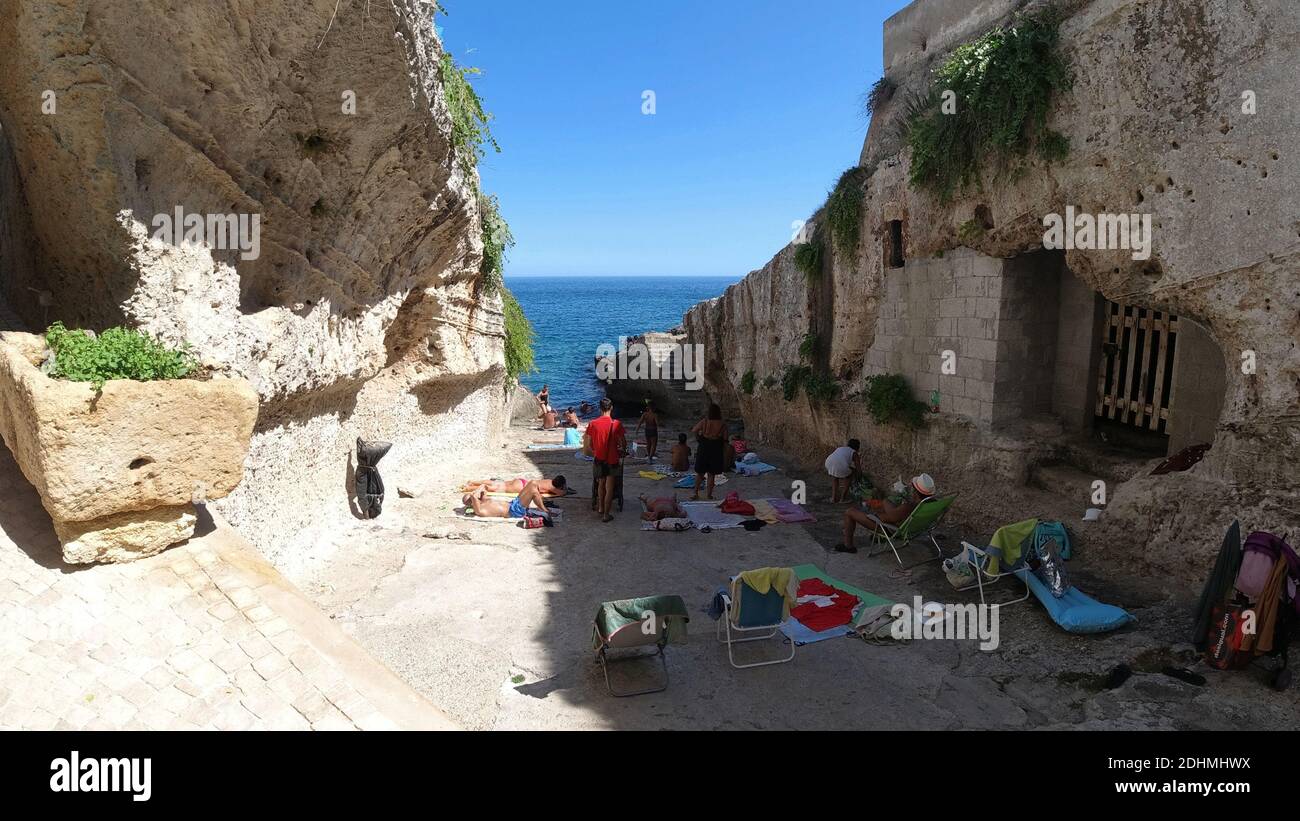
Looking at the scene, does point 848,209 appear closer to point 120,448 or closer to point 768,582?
point 768,582

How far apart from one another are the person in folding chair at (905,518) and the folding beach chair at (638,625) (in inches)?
143

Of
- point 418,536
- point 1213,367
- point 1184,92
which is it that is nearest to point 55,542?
point 418,536

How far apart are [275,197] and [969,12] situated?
34.6 feet

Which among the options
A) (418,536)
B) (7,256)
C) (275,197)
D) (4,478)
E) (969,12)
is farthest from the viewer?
(969,12)

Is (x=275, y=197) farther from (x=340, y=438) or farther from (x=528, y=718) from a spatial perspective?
(x=528, y=718)

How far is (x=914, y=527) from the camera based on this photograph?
8320 mm

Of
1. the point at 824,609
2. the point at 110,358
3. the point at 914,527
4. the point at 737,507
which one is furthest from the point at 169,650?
the point at 737,507

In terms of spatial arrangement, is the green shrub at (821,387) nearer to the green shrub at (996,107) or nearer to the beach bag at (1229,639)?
the green shrub at (996,107)

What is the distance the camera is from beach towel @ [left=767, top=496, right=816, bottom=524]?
10359mm

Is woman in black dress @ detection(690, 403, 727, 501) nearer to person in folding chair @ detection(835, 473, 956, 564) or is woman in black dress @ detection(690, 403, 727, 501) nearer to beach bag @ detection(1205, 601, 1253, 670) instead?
person in folding chair @ detection(835, 473, 956, 564)

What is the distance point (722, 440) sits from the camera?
11609mm

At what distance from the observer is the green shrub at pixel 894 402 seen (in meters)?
10.5

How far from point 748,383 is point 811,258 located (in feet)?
14.0

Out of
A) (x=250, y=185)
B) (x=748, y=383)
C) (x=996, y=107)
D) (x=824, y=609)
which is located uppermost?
(x=996, y=107)
